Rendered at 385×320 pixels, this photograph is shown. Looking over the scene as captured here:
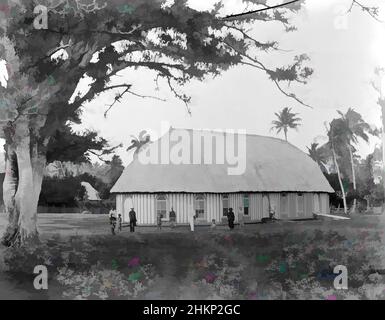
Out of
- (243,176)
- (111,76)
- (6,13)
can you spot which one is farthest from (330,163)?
(6,13)

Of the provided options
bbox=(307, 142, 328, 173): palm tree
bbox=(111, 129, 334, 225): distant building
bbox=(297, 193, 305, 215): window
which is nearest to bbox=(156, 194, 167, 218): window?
bbox=(111, 129, 334, 225): distant building

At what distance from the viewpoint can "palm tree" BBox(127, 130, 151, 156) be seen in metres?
9.41

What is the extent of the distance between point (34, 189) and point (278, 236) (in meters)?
4.09

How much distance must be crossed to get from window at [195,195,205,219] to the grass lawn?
8.8 inches

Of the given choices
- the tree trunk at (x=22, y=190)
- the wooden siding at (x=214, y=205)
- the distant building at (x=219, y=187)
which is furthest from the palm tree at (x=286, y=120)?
the tree trunk at (x=22, y=190)

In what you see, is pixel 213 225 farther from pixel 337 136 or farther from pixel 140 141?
pixel 337 136

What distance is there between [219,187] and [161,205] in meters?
1.04

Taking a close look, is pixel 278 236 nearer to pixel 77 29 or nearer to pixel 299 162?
pixel 299 162

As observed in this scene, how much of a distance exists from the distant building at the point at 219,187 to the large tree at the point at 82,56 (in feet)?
3.59

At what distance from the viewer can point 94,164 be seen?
1016 centimetres

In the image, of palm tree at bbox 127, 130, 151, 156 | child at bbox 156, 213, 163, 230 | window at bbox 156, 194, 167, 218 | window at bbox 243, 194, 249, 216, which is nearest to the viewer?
palm tree at bbox 127, 130, 151, 156

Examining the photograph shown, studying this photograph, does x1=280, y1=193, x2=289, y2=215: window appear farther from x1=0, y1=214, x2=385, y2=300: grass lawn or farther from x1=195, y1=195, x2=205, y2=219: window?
x1=195, y1=195, x2=205, y2=219: window

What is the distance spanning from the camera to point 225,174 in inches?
393

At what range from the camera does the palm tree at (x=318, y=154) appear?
10156 mm
